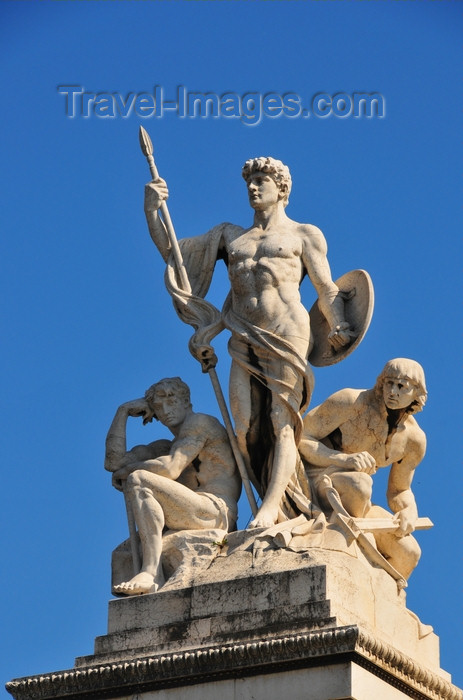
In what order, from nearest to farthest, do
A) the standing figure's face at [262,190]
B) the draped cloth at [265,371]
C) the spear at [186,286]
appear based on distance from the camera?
the draped cloth at [265,371] < the spear at [186,286] < the standing figure's face at [262,190]

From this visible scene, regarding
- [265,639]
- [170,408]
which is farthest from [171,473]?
[265,639]

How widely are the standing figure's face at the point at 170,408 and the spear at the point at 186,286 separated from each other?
1.39 feet

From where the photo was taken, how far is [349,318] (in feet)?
71.6

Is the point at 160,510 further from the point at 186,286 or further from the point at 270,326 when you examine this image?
the point at 186,286

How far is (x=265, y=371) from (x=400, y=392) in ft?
4.94

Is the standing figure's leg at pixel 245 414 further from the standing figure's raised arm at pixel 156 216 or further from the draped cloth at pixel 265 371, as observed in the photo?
the standing figure's raised arm at pixel 156 216

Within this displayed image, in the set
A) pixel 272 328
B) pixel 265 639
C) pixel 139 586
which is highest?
pixel 272 328

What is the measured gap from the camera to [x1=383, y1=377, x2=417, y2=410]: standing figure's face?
21266 mm

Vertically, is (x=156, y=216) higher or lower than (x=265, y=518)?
higher

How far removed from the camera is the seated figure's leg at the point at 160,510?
20922 millimetres

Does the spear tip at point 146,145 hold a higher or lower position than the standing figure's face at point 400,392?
higher

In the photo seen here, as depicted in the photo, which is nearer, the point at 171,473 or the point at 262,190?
the point at 171,473

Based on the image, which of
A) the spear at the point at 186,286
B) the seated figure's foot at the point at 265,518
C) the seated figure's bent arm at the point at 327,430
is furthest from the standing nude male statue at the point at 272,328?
the seated figure's bent arm at the point at 327,430

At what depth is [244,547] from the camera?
67.1ft
